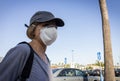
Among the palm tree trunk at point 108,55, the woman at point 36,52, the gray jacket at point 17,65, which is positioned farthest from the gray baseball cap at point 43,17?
the palm tree trunk at point 108,55

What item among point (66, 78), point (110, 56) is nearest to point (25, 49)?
point (110, 56)

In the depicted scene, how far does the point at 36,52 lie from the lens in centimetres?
289

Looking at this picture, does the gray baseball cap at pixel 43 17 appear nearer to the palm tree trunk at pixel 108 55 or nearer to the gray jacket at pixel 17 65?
the gray jacket at pixel 17 65

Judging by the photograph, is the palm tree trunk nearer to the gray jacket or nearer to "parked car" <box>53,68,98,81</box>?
"parked car" <box>53,68,98,81</box>

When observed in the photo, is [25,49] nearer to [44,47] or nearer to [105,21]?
[44,47]

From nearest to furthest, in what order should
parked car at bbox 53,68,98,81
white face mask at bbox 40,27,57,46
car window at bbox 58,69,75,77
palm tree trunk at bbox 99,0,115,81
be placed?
white face mask at bbox 40,27,57,46
palm tree trunk at bbox 99,0,115,81
parked car at bbox 53,68,98,81
car window at bbox 58,69,75,77

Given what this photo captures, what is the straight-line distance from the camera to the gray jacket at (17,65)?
2697mm

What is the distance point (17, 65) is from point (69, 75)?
15144mm

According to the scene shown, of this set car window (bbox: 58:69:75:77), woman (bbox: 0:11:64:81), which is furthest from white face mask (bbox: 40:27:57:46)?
car window (bbox: 58:69:75:77)

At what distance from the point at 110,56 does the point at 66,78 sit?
3290 millimetres

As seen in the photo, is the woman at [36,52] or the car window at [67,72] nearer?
the woman at [36,52]

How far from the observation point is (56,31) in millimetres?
3178

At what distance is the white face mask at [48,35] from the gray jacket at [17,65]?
0.77ft

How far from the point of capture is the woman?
2711 millimetres
